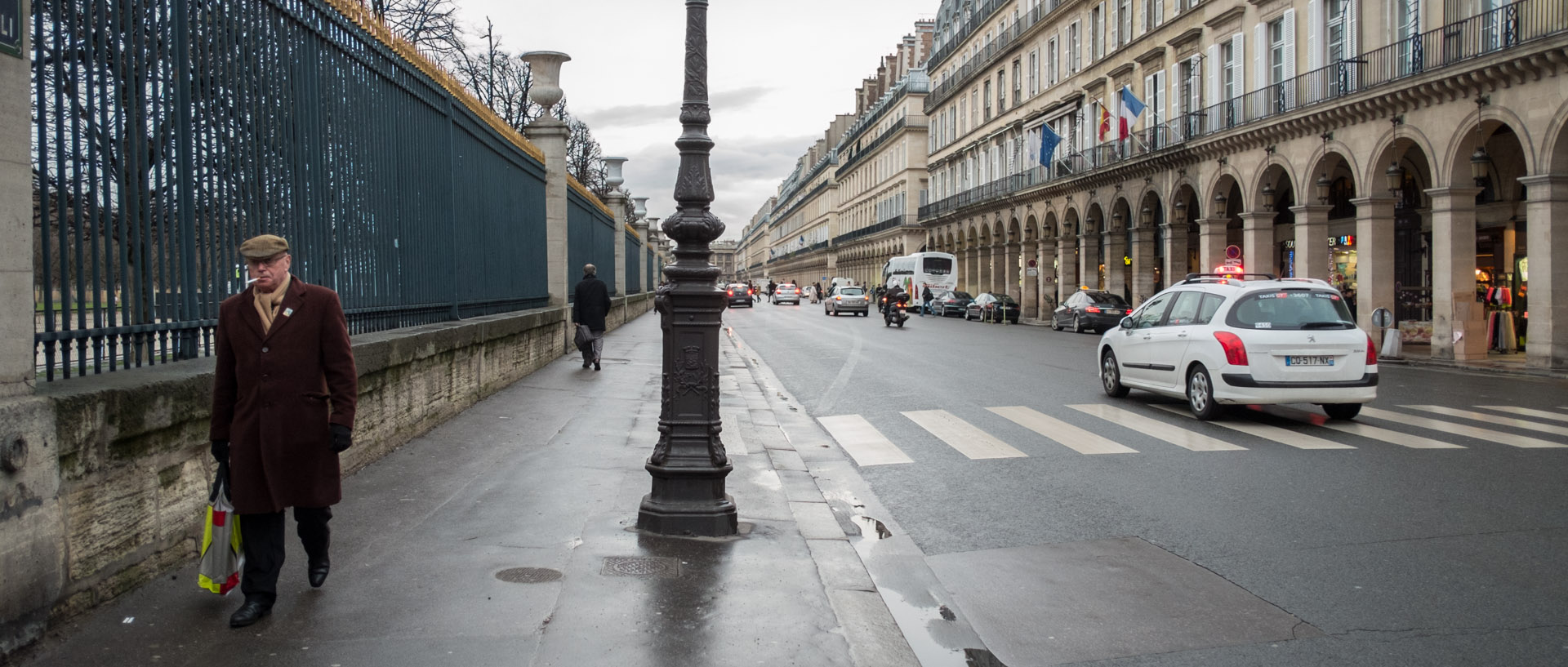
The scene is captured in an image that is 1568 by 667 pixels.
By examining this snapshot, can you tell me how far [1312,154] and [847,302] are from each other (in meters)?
26.6

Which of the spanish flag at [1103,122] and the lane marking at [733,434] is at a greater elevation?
the spanish flag at [1103,122]

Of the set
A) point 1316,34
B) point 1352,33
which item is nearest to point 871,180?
point 1316,34

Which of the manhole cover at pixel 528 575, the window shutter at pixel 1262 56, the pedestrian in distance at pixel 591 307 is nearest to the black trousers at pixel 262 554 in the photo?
the manhole cover at pixel 528 575

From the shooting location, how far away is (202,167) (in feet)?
19.5

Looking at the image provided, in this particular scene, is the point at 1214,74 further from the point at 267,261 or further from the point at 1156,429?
the point at 267,261

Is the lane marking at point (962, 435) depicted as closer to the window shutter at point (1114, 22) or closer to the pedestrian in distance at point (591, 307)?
the pedestrian in distance at point (591, 307)

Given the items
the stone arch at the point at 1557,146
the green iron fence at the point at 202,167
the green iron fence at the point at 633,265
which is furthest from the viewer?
the green iron fence at the point at 633,265

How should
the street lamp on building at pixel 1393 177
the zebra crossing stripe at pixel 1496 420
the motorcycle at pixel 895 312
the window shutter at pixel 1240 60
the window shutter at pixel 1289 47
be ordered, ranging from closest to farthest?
the zebra crossing stripe at pixel 1496 420 → the street lamp on building at pixel 1393 177 → the window shutter at pixel 1289 47 → the window shutter at pixel 1240 60 → the motorcycle at pixel 895 312

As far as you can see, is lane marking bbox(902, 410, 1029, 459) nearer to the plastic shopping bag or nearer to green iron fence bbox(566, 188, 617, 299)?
the plastic shopping bag

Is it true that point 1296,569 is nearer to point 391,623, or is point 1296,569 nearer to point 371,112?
point 391,623

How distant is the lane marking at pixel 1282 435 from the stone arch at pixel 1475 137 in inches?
495

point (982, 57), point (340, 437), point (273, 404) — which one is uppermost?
point (982, 57)

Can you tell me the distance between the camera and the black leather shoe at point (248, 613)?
449cm

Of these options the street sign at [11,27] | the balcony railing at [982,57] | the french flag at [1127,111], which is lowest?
the street sign at [11,27]
